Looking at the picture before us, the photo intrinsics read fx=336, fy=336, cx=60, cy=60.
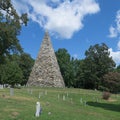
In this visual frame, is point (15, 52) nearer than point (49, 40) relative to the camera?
Yes

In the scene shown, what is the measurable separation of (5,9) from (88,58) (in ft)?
219

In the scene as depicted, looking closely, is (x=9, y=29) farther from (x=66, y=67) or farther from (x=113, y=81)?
(x=66, y=67)

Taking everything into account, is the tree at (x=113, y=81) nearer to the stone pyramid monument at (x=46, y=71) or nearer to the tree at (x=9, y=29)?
the stone pyramid monument at (x=46, y=71)

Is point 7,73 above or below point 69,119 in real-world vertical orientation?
above

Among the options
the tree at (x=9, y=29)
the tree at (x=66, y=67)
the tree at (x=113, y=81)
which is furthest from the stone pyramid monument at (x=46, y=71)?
the tree at (x=9, y=29)

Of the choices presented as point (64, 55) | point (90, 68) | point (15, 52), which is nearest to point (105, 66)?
point (90, 68)

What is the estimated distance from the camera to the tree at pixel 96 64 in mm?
102562

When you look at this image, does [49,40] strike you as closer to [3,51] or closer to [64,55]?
[64,55]

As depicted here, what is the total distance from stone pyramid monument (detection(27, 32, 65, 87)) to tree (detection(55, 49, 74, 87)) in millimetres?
24277

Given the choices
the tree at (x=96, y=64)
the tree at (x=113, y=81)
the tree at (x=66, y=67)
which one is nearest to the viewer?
the tree at (x=113, y=81)

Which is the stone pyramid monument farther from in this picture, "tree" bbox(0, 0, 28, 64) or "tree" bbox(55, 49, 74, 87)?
"tree" bbox(0, 0, 28, 64)

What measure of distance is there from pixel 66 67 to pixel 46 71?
27.4 m

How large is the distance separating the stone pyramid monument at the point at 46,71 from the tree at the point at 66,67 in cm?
2428

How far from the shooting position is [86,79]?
107 m
